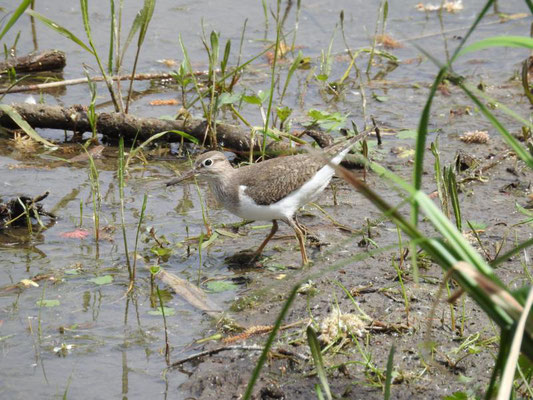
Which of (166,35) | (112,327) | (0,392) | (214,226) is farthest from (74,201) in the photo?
(166,35)

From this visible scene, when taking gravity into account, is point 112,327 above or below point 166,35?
below

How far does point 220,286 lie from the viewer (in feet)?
18.9

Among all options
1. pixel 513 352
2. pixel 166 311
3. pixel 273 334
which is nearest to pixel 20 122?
pixel 166 311

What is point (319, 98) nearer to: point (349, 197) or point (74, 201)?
point (349, 197)

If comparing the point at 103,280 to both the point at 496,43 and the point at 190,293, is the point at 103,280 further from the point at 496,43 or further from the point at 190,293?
the point at 496,43

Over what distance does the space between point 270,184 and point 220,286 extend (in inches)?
41.0

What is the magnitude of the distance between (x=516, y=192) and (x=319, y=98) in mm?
3169

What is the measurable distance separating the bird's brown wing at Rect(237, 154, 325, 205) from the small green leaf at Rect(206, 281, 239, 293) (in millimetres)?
776

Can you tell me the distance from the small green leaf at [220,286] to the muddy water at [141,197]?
0.06 m

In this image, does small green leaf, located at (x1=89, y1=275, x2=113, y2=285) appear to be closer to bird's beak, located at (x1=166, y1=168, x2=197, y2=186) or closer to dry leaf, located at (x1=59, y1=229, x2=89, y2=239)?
dry leaf, located at (x1=59, y1=229, x2=89, y2=239)

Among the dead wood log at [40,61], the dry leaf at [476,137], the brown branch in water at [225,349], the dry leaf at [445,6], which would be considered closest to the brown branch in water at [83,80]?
the dead wood log at [40,61]

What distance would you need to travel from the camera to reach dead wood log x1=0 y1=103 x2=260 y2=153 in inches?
313

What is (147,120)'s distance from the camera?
804 cm

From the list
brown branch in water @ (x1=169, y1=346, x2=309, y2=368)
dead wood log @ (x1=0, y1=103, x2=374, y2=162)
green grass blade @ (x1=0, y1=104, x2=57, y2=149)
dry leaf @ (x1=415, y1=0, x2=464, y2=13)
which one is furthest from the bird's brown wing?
dry leaf @ (x1=415, y1=0, x2=464, y2=13)
